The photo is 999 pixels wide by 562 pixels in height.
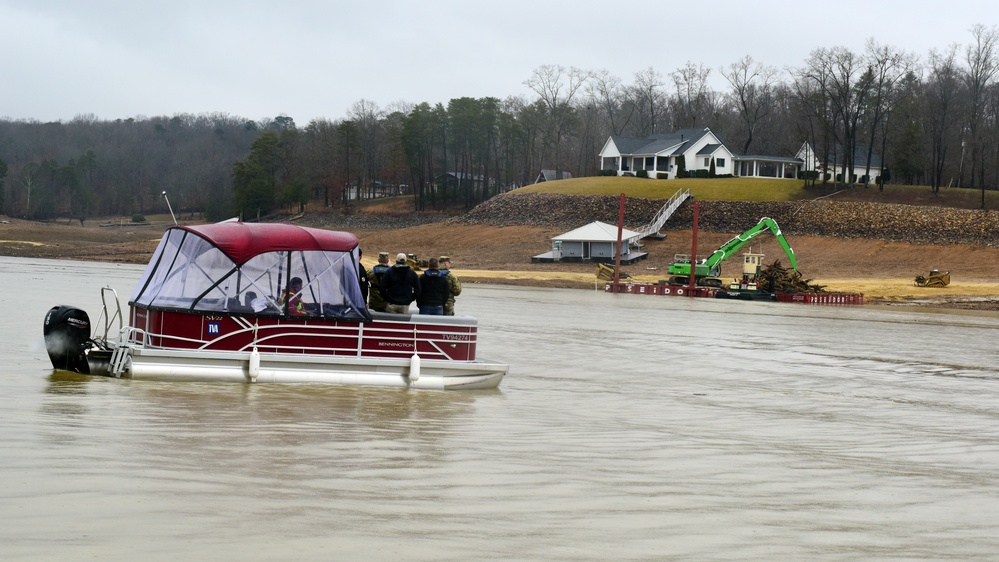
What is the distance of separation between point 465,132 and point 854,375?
99849 millimetres

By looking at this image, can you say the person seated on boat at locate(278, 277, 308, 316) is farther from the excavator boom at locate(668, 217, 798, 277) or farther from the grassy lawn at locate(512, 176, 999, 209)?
the grassy lawn at locate(512, 176, 999, 209)

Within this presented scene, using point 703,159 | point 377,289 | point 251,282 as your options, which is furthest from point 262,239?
point 703,159

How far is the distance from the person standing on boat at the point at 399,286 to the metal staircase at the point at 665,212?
201ft

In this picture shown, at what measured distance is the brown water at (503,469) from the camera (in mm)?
6812

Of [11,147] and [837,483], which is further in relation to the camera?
[11,147]

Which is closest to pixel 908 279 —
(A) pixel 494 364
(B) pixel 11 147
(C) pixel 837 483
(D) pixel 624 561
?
(A) pixel 494 364

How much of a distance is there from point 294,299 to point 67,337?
9.98 ft

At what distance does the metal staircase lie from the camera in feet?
258

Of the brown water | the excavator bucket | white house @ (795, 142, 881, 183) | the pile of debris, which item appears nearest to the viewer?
the brown water

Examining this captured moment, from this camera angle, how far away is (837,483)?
9.56 m

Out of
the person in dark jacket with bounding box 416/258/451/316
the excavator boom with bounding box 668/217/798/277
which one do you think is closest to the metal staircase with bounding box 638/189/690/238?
the excavator boom with bounding box 668/217/798/277

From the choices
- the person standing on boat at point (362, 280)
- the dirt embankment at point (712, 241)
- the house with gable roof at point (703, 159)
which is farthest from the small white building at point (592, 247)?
the person standing on boat at point (362, 280)

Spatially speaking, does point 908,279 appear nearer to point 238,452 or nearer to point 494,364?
point 494,364

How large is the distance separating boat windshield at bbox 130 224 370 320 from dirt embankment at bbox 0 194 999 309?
41.5 metres
